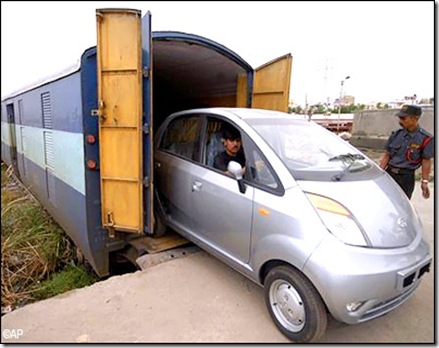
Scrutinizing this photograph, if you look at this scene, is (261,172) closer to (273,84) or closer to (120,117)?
(120,117)

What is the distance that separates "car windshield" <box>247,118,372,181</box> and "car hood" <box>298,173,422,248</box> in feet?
0.45

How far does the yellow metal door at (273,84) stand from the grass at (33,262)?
3628 millimetres

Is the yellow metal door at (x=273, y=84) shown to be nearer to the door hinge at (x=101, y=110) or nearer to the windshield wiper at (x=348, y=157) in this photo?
the windshield wiper at (x=348, y=157)

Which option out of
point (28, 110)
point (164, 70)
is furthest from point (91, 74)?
point (28, 110)

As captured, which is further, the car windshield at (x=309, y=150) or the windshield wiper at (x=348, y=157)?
the windshield wiper at (x=348, y=157)

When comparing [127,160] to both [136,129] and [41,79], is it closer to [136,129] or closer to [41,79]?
[136,129]

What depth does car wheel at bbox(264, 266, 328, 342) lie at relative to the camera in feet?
7.27

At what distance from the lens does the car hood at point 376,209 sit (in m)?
2.22

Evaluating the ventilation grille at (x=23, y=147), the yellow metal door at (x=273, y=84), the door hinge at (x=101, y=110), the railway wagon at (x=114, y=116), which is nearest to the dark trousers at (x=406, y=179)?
the yellow metal door at (x=273, y=84)

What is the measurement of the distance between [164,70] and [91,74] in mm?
2500

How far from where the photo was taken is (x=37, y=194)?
20.3 feet

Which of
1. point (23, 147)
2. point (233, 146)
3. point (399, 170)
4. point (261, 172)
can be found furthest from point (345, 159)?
point (23, 147)

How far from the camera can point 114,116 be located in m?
3.18

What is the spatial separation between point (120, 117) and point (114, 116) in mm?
65
